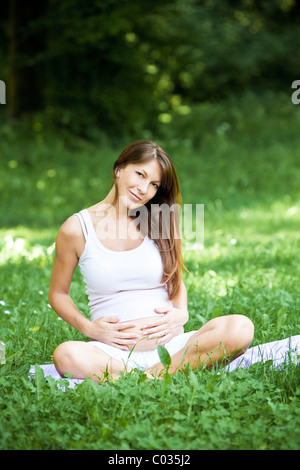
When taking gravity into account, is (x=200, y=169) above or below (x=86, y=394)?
above

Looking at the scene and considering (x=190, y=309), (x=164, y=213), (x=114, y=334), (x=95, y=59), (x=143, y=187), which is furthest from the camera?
(x=95, y=59)

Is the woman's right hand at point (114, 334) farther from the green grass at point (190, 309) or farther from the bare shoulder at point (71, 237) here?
the bare shoulder at point (71, 237)

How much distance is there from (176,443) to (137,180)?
138 centimetres

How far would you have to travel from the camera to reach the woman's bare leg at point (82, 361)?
10.00 ft

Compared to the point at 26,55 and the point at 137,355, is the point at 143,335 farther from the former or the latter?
the point at 26,55

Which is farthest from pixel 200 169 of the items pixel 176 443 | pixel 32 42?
pixel 176 443

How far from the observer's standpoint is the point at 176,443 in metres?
2.40

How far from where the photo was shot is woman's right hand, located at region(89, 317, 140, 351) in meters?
3.16

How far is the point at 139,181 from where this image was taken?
328 centimetres

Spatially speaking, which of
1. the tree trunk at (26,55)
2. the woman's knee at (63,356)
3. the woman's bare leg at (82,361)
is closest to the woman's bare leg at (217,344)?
the woman's bare leg at (82,361)

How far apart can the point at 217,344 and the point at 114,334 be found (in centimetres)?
50

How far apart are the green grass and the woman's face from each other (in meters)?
0.68

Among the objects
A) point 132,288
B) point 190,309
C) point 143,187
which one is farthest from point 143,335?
point 190,309
